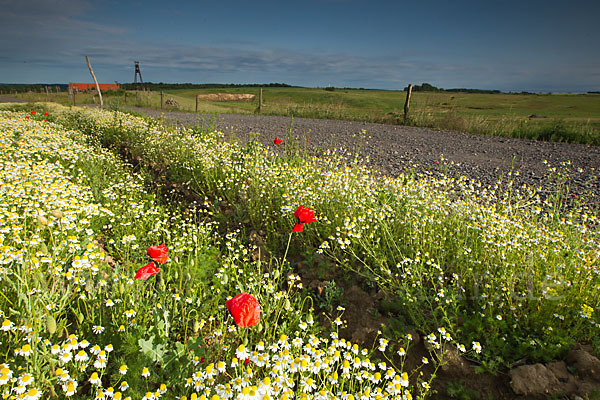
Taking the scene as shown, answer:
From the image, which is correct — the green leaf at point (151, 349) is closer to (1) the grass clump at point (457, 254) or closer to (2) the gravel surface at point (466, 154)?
(1) the grass clump at point (457, 254)

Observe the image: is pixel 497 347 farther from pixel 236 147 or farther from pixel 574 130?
pixel 574 130

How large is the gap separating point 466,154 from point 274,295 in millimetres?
8533

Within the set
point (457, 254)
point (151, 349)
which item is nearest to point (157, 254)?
point (151, 349)

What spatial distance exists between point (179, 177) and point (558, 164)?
9.32 metres

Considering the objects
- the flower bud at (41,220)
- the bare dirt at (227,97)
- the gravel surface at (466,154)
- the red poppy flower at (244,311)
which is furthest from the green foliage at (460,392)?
the bare dirt at (227,97)

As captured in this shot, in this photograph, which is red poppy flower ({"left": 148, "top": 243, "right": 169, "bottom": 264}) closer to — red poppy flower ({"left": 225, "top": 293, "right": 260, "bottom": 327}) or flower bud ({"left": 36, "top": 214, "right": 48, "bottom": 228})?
red poppy flower ({"left": 225, "top": 293, "right": 260, "bottom": 327})

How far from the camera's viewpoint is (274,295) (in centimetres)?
286

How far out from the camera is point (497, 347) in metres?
2.69

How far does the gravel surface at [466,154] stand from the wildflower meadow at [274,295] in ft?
6.03

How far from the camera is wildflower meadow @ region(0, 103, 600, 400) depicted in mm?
1983

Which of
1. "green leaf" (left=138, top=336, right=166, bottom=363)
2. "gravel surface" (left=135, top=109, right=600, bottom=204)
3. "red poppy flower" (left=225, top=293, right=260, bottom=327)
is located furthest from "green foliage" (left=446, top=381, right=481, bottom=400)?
"gravel surface" (left=135, top=109, right=600, bottom=204)

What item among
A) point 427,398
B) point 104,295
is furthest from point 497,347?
point 104,295

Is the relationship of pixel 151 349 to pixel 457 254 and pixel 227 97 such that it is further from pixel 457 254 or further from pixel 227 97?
pixel 227 97

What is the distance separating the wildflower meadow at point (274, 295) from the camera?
78.1 inches
